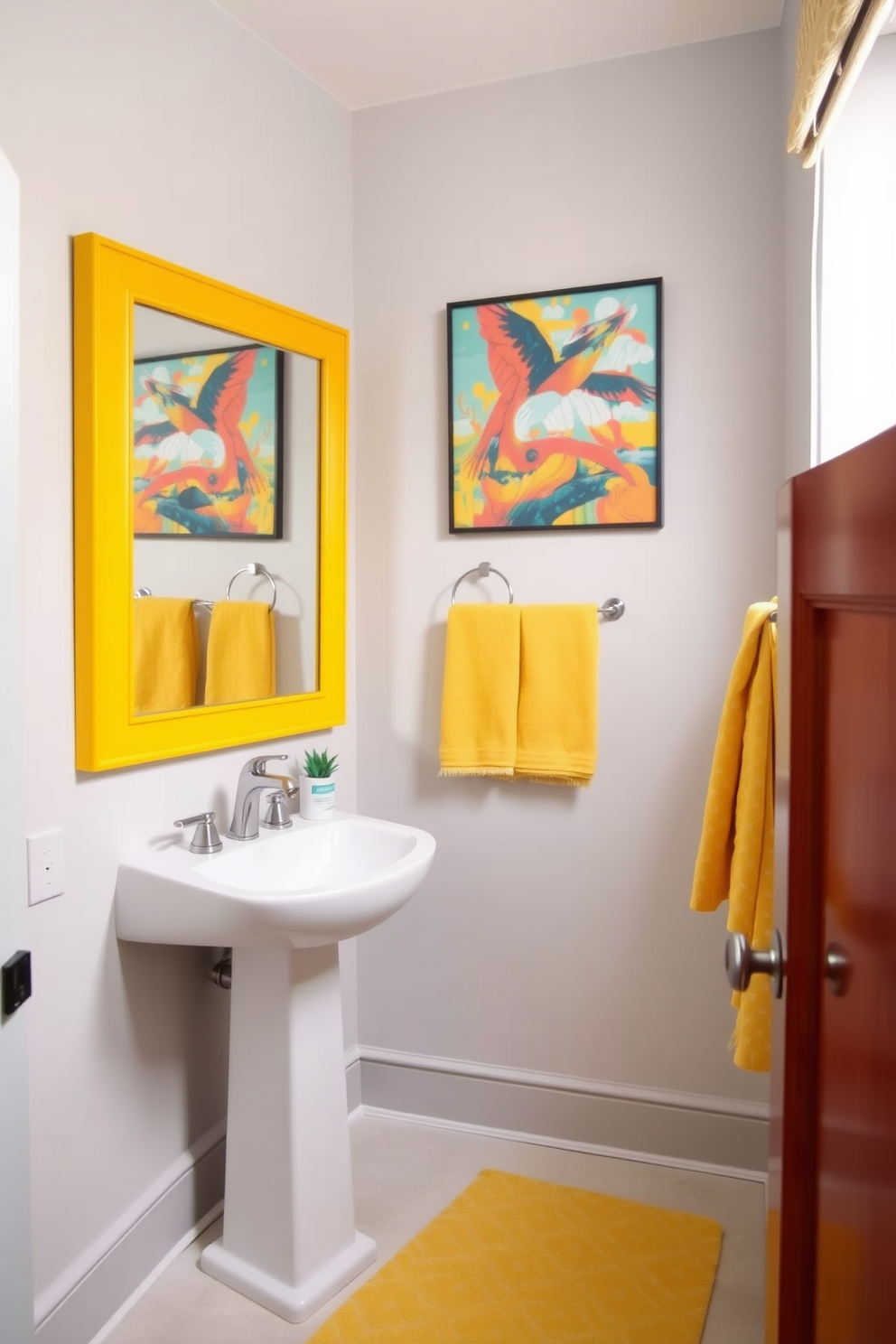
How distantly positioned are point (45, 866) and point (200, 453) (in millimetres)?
843

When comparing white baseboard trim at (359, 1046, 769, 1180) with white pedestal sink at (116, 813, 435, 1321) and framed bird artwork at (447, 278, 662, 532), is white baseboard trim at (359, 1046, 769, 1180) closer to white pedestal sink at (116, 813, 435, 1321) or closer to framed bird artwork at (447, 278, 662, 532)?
white pedestal sink at (116, 813, 435, 1321)

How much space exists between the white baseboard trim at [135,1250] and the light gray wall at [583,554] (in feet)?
2.10

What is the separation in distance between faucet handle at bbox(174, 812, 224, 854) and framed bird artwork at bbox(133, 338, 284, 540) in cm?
55

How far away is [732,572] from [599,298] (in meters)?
0.71

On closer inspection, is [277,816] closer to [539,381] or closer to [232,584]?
[232,584]

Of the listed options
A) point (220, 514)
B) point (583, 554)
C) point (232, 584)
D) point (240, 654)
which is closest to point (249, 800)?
point (240, 654)

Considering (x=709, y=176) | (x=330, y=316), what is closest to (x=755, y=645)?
(x=709, y=176)

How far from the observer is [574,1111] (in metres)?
2.43

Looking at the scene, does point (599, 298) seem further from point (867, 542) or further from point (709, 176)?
point (867, 542)

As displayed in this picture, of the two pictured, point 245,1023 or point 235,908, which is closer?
point 235,908

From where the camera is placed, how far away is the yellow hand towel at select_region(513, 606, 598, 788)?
233 centimetres

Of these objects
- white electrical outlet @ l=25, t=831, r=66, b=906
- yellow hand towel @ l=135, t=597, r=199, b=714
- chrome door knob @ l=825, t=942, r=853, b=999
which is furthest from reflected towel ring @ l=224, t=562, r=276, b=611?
chrome door knob @ l=825, t=942, r=853, b=999

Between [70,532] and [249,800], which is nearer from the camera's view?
[70,532]

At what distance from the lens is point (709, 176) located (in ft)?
7.38
